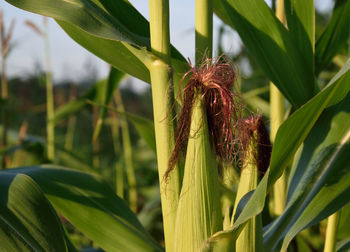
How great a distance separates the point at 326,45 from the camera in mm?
750

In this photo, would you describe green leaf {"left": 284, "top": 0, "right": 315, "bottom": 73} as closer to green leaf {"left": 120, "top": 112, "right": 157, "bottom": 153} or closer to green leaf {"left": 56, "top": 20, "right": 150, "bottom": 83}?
green leaf {"left": 56, "top": 20, "right": 150, "bottom": 83}

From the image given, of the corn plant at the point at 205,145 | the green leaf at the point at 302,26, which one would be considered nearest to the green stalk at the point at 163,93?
the corn plant at the point at 205,145

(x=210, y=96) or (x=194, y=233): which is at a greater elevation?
(x=210, y=96)

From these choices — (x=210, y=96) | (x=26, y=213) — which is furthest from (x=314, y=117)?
(x=26, y=213)

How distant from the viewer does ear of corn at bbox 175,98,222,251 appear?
45cm

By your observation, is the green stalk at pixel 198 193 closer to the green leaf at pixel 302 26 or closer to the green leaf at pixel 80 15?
the green leaf at pixel 80 15

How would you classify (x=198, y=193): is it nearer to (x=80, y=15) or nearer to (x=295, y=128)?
(x=295, y=128)

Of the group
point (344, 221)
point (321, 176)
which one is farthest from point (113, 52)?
point (344, 221)

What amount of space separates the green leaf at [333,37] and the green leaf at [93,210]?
449 millimetres

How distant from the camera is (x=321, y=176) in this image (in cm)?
57

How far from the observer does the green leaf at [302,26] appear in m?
0.61

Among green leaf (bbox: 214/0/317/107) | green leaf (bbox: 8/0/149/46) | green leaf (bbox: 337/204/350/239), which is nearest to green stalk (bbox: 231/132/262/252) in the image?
green leaf (bbox: 214/0/317/107)

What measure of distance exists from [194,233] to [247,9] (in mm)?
344

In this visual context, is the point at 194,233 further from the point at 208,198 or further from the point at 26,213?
the point at 26,213
